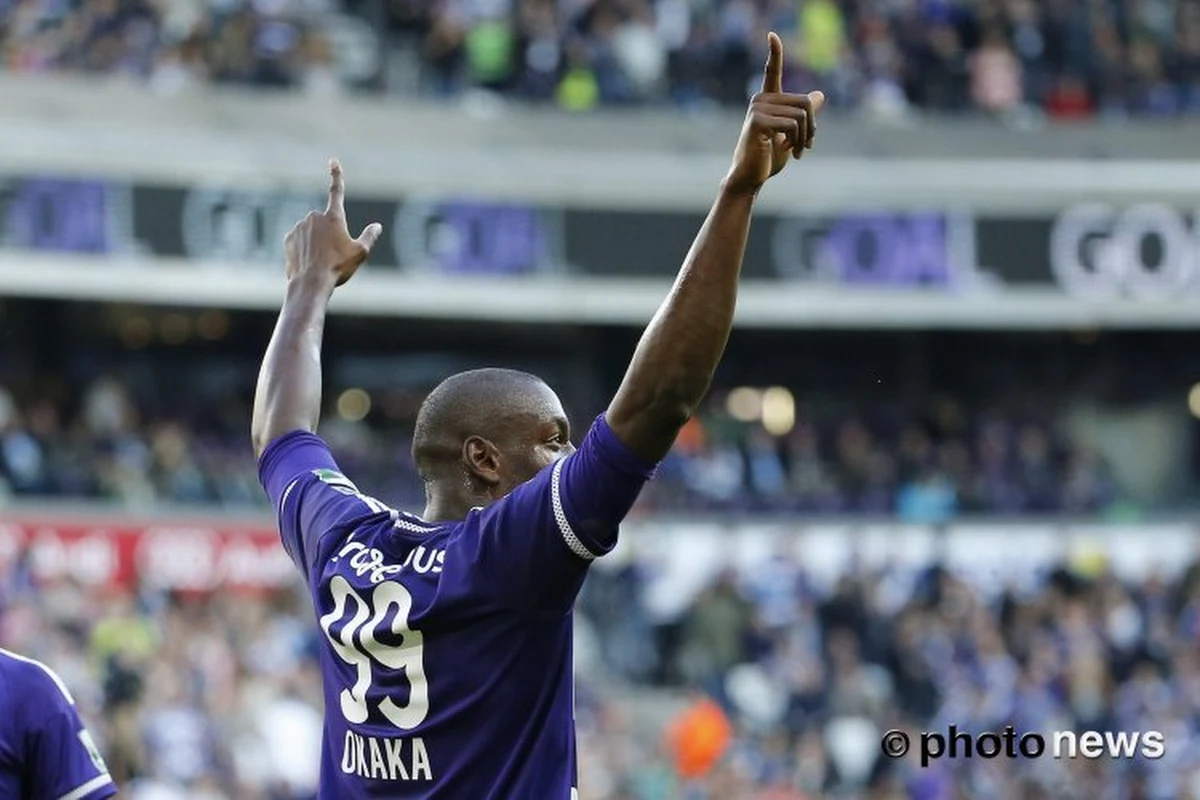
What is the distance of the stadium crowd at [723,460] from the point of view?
19.9 m

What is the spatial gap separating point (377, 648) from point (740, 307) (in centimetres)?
2069

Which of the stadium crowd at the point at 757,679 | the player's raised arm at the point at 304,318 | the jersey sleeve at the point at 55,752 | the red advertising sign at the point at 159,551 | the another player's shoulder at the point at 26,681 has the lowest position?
the stadium crowd at the point at 757,679

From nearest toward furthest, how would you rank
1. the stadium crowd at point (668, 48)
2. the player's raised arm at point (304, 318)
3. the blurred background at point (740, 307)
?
the player's raised arm at point (304, 318)
the blurred background at point (740, 307)
the stadium crowd at point (668, 48)

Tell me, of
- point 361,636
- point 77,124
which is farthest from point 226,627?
point 361,636

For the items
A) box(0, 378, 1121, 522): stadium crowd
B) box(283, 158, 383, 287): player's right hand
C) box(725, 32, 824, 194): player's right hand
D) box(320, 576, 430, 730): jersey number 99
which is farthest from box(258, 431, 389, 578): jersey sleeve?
box(0, 378, 1121, 522): stadium crowd

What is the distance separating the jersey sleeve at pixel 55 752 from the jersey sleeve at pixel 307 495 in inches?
19.8

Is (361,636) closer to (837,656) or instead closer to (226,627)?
(226,627)

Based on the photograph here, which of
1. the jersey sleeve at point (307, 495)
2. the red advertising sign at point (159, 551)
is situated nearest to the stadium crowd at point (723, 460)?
the red advertising sign at point (159, 551)

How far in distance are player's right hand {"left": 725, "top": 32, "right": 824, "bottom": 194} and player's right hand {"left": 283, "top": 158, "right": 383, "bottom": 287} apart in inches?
52.2

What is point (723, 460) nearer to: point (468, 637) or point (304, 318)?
point (304, 318)

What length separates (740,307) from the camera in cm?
2436

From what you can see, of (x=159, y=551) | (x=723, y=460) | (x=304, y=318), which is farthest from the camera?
(x=723, y=460)

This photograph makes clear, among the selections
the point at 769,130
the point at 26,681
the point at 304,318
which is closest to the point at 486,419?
the point at 769,130

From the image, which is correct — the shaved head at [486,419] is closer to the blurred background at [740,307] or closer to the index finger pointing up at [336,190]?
the index finger pointing up at [336,190]
